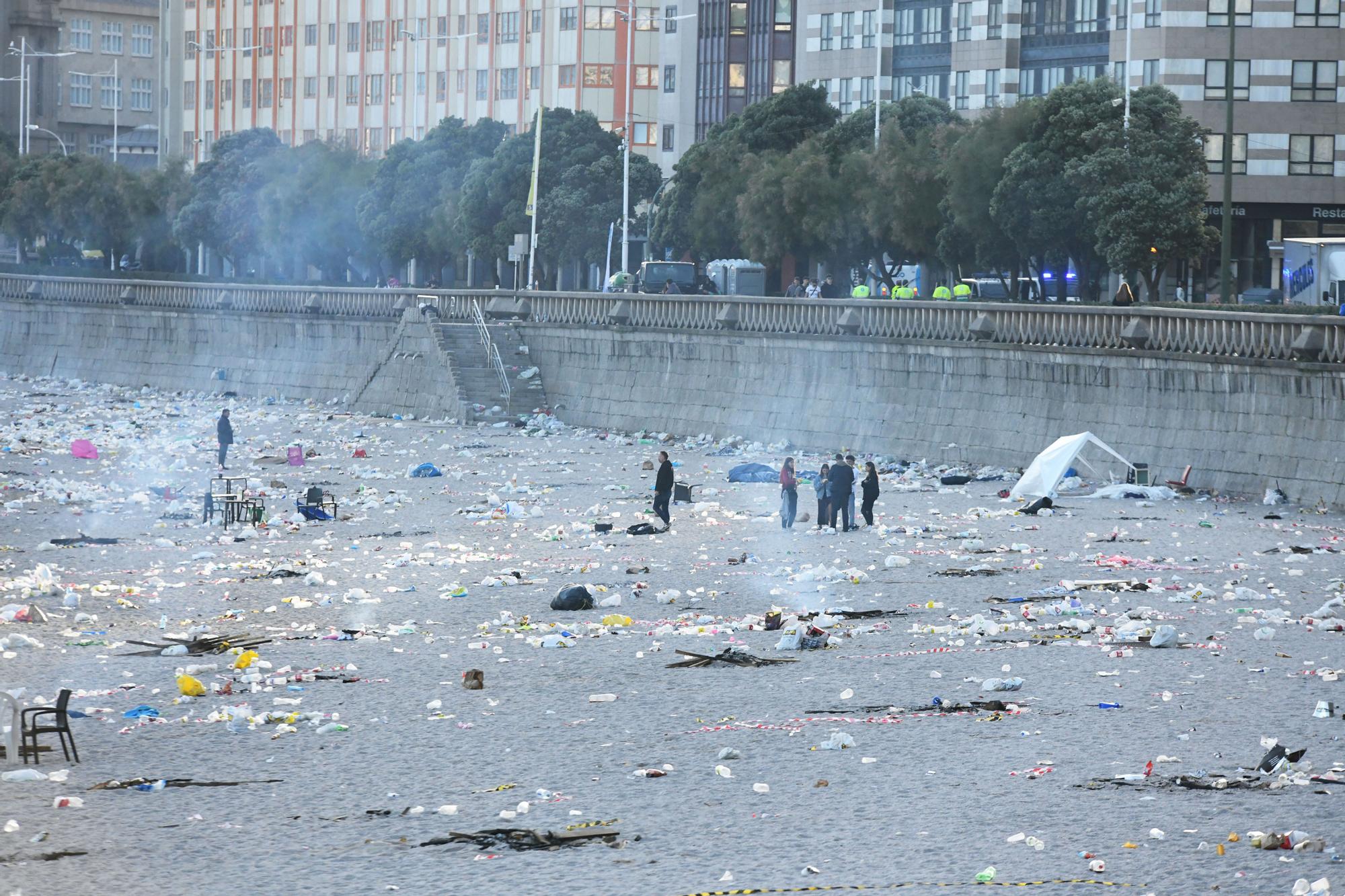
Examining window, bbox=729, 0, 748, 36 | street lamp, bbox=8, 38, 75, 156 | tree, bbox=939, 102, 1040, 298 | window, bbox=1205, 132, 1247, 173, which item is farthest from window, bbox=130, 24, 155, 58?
tree, bbox=939, 102, 1040, 298

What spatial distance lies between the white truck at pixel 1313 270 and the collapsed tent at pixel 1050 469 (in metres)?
17.5

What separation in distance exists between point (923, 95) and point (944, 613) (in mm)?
55043

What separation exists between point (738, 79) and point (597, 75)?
453 inches

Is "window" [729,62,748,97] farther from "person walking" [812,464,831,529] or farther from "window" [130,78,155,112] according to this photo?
"window" [130,78,155,112]

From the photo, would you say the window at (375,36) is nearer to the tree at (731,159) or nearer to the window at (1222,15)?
the tree at (731,159)

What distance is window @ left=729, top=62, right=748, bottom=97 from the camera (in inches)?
4227

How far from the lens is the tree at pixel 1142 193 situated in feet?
194

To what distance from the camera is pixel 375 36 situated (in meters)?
127

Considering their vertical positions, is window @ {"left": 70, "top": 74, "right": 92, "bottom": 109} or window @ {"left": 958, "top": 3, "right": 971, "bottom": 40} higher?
window @ {"left": 70, "top": 74, "right": 92, "bottom": 109}

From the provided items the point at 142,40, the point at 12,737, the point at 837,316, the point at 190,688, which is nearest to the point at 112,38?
the point at 142,40

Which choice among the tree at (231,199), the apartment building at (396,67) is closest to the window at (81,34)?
the apartment building at (396,67)

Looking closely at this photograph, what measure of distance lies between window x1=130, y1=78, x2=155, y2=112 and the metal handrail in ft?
394

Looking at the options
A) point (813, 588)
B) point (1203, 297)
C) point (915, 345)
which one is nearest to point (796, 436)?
point (915, 345)

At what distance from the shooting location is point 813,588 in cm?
2638
